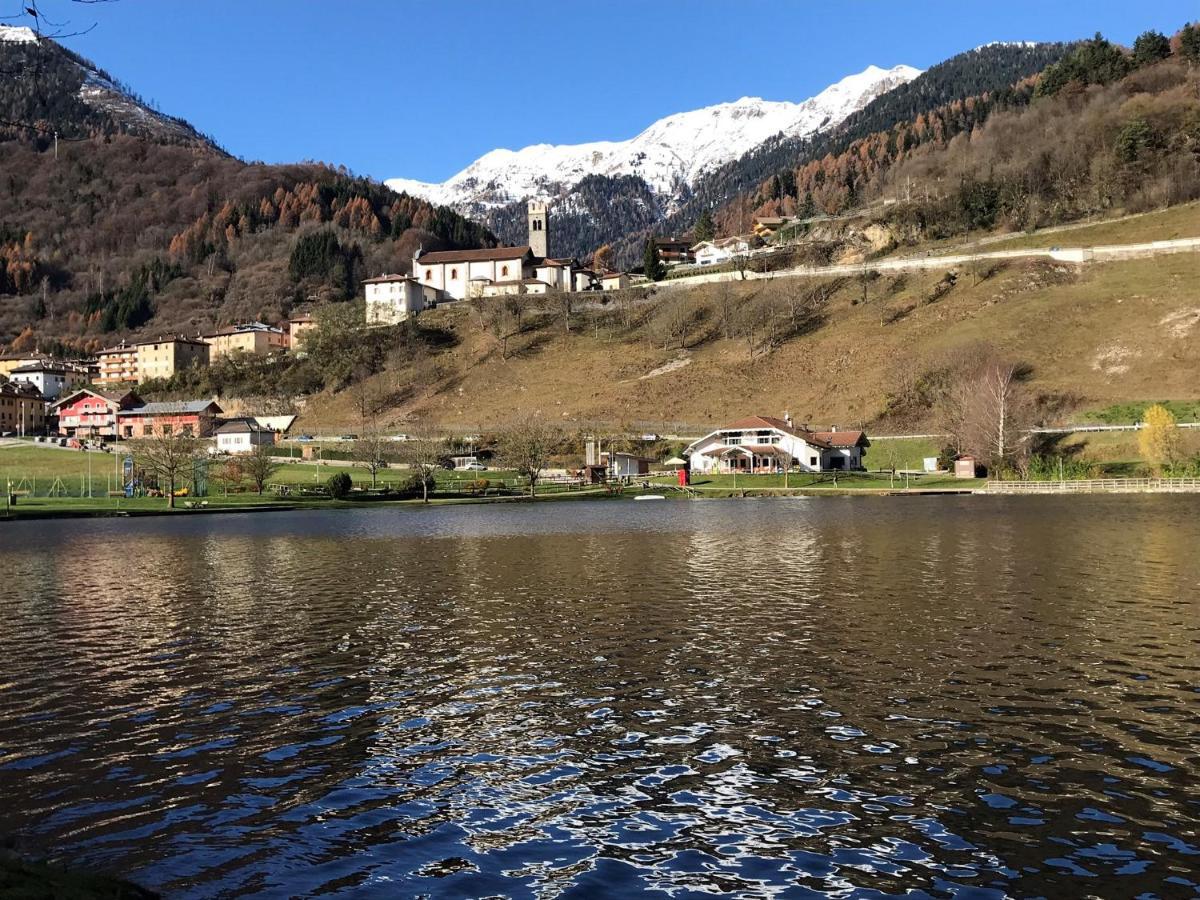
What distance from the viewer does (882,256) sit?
182875 millimetres

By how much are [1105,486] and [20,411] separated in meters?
178

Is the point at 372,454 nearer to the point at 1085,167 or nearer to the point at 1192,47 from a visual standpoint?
the point at 1085,167

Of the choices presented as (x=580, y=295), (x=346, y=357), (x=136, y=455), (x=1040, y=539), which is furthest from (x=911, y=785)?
(x=580, y=295)

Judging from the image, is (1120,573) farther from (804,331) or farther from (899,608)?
(804,331)

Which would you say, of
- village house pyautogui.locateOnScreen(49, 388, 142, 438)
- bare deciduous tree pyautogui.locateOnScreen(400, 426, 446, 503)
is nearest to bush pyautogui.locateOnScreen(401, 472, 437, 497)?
bare deciduous tree pyautogui.locateOnScreen(400, 426, 446, 503)

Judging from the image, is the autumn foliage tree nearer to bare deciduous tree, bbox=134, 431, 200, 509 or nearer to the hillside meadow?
the hillside meadow

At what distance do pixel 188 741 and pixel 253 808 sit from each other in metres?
4.04

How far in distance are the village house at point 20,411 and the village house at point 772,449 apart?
413ft

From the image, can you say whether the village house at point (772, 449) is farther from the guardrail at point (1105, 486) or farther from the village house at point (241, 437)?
the village house at point (241, 437)

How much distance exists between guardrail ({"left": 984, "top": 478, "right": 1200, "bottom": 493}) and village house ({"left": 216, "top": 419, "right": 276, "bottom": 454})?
4224 inches

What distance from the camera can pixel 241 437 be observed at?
14250 centimetres

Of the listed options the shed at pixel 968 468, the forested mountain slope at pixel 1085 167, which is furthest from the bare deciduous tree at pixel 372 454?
the forested mountain slope at pixel 1085 167

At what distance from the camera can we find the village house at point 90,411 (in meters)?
163

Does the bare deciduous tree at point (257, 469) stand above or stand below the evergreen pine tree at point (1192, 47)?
below
